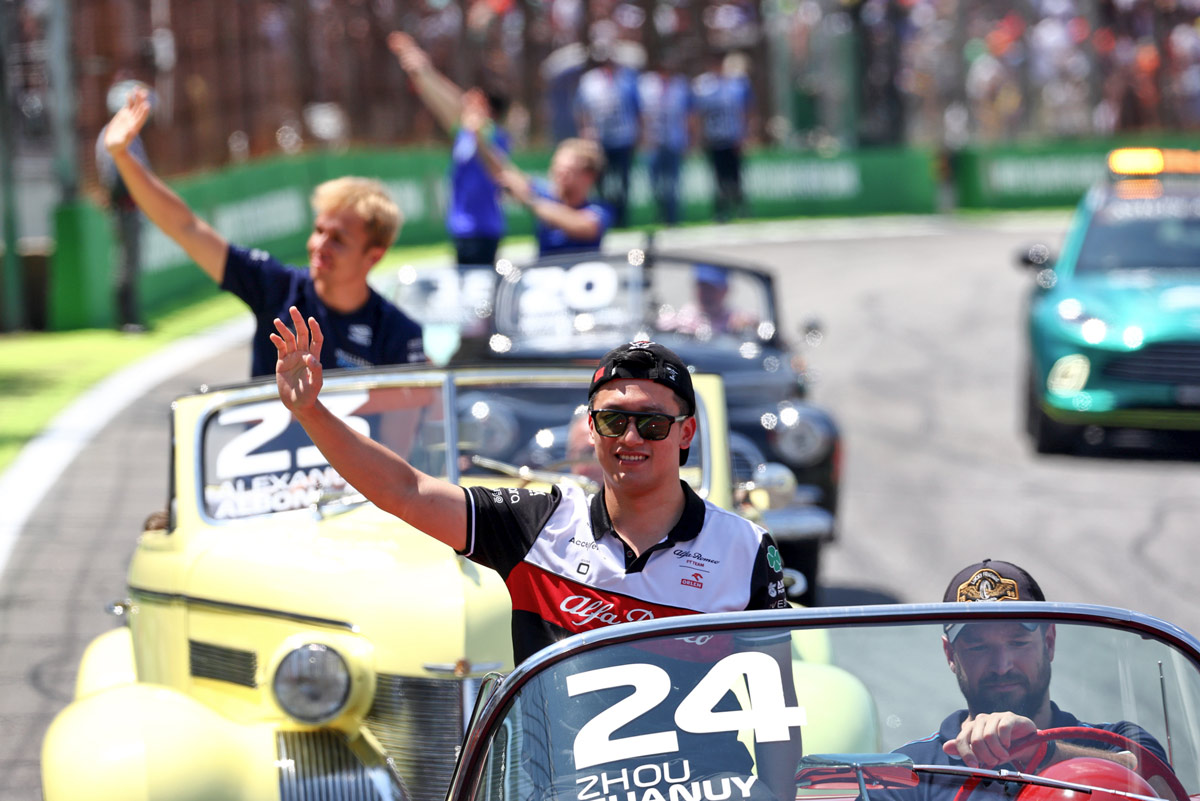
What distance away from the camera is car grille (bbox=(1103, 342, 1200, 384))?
1101 cm

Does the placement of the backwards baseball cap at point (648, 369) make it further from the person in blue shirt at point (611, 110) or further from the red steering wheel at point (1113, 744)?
the person in blue shirt at point (611, 110)

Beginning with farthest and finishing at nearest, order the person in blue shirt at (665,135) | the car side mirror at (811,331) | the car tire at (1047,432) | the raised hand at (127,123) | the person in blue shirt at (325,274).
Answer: the person in blue shirt at (665,135), the car tire at (1047,432), the car side mirror at (811,331), the raised hand at (127,123), the person in blue shirt at (325,274)

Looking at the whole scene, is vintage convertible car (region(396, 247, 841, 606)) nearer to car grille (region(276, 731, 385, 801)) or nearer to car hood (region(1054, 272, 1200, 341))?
car hood (region(1054, 272, 1200, 341))

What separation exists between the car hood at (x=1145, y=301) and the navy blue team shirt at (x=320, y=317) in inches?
261

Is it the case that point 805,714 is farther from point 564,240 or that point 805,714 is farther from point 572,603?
point 564,240

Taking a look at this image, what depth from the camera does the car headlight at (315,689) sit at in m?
4.55

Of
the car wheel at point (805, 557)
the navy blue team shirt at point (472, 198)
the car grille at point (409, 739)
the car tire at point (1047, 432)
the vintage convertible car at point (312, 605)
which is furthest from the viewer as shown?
the navy blue team shirt at point (472, 198)

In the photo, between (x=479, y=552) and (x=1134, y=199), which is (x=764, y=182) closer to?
(x=1134, y=199)

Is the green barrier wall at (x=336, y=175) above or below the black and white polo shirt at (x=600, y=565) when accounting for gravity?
above

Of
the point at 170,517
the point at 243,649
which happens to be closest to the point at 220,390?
the point at 170,517

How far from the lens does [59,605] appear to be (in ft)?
25.1

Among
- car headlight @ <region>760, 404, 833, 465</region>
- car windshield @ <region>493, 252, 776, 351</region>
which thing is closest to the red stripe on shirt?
car headlight @ <region>760, 404, 833, 465</region>

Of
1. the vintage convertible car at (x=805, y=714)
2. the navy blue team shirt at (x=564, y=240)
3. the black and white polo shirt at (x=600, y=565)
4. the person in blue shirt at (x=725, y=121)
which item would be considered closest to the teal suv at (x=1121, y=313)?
the navy blue team shirt at (x=564, y=240)

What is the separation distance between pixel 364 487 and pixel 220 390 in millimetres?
2121
